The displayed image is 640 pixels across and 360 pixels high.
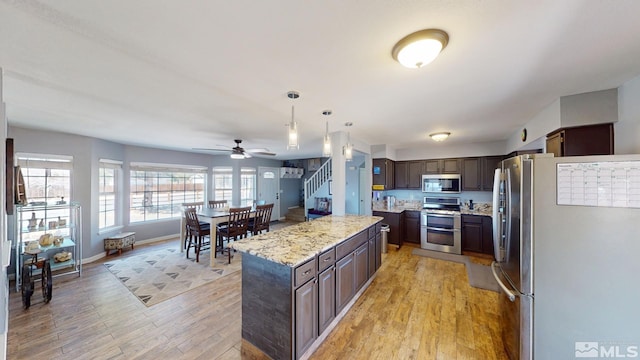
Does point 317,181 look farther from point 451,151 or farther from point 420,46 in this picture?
point 420,46

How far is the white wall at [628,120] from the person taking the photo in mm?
1835

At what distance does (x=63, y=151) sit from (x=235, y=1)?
4.97 m

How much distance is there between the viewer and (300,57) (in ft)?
5.04

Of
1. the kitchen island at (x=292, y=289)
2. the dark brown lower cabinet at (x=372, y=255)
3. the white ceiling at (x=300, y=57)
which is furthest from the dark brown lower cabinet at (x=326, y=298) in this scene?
the white ceiling at (x=300, y=57)

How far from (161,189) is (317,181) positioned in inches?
171

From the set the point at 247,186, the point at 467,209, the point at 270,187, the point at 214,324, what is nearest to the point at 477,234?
the point at 467,209

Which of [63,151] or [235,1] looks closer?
[235,1]

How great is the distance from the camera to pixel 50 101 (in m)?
2.33

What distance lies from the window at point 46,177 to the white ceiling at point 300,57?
1050mm

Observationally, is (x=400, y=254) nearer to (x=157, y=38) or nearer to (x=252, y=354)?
(x=252, y=354)

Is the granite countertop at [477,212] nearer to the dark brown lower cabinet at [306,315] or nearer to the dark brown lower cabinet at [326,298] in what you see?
the dark brown lower cabinet at [326,298]

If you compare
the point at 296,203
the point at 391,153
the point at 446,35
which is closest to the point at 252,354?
the point at 446,35

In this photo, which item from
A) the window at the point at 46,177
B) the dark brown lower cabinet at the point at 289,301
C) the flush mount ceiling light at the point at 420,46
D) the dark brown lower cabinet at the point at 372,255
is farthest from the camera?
the window at the point at 46,177

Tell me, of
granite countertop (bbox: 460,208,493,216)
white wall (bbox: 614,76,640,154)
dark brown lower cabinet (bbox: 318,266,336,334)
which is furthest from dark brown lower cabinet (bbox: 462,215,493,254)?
dark brown lower cabinet (bbox: 318,266,336,334)
